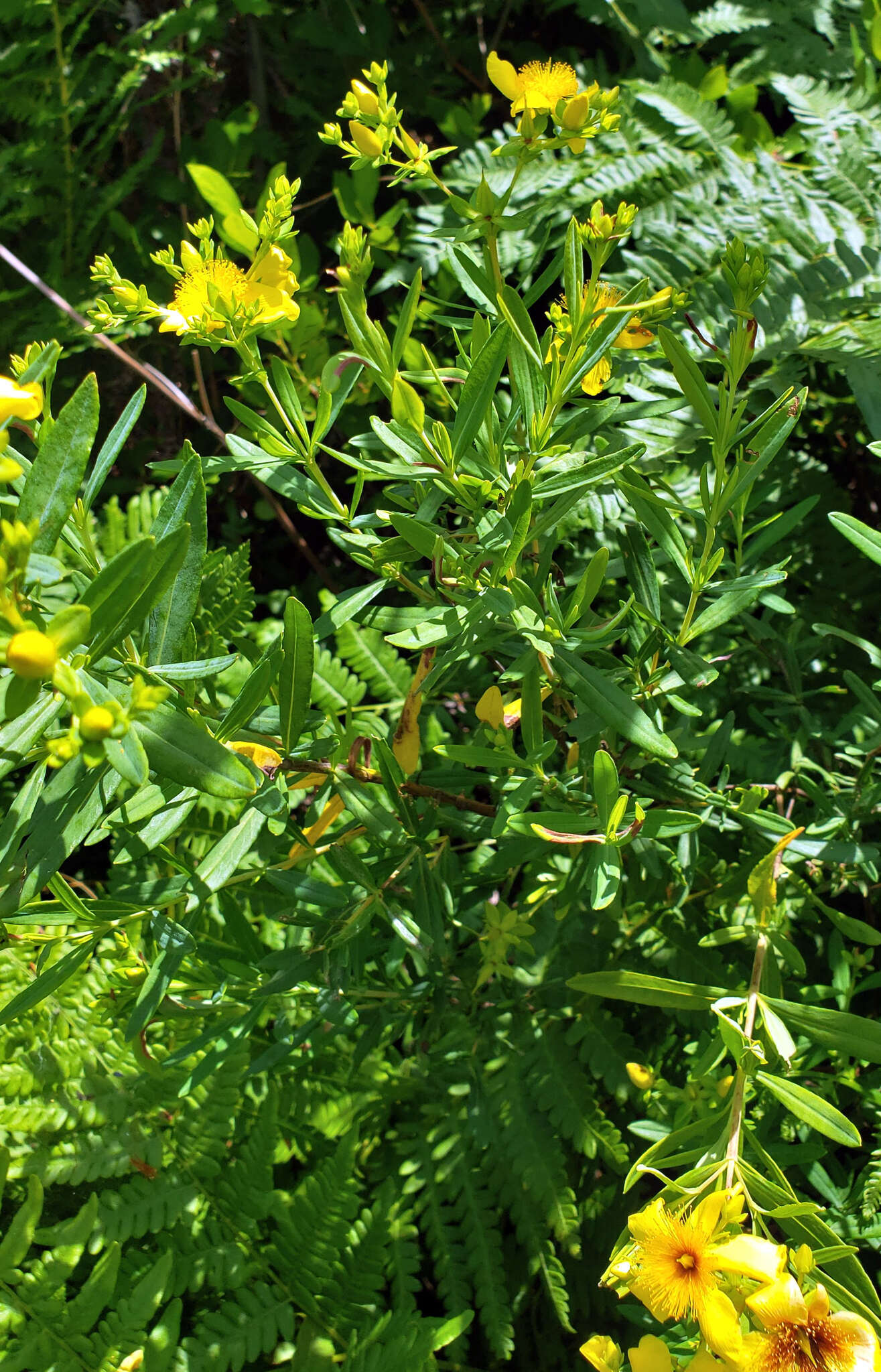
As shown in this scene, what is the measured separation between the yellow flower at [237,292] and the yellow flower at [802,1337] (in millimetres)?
721

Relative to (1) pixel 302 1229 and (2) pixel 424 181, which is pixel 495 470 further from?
(1) pixel 302 1229

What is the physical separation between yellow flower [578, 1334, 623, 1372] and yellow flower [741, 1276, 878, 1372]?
0.18 m

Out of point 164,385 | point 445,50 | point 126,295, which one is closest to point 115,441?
point 126,295

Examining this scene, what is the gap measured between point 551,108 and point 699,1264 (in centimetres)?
83

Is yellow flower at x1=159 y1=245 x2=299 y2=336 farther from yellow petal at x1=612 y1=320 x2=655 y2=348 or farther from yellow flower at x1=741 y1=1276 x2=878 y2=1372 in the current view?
yellow flower at x1=741 y1=1276 x2=878 y2=1372

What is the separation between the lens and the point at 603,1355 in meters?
0.71

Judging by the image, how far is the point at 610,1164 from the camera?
1.14 m

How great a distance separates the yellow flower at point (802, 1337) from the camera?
550 millimetres

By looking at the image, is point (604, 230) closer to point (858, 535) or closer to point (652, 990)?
point (858, 535)

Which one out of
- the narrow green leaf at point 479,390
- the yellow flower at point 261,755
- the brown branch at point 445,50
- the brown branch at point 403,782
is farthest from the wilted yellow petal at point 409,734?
the brown branch at point 445,50

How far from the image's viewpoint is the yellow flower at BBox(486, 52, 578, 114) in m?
0.74

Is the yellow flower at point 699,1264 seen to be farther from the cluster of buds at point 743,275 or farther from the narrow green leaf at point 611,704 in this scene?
the cluster of buds at point 743,275

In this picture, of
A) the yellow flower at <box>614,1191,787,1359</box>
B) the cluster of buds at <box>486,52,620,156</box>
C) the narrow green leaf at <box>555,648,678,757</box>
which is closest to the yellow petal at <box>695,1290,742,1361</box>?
the yellow flower at <box>614,1191,787,1359</box>

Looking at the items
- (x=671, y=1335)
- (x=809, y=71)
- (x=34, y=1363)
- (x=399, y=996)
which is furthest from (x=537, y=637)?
(x=809, y=71)
